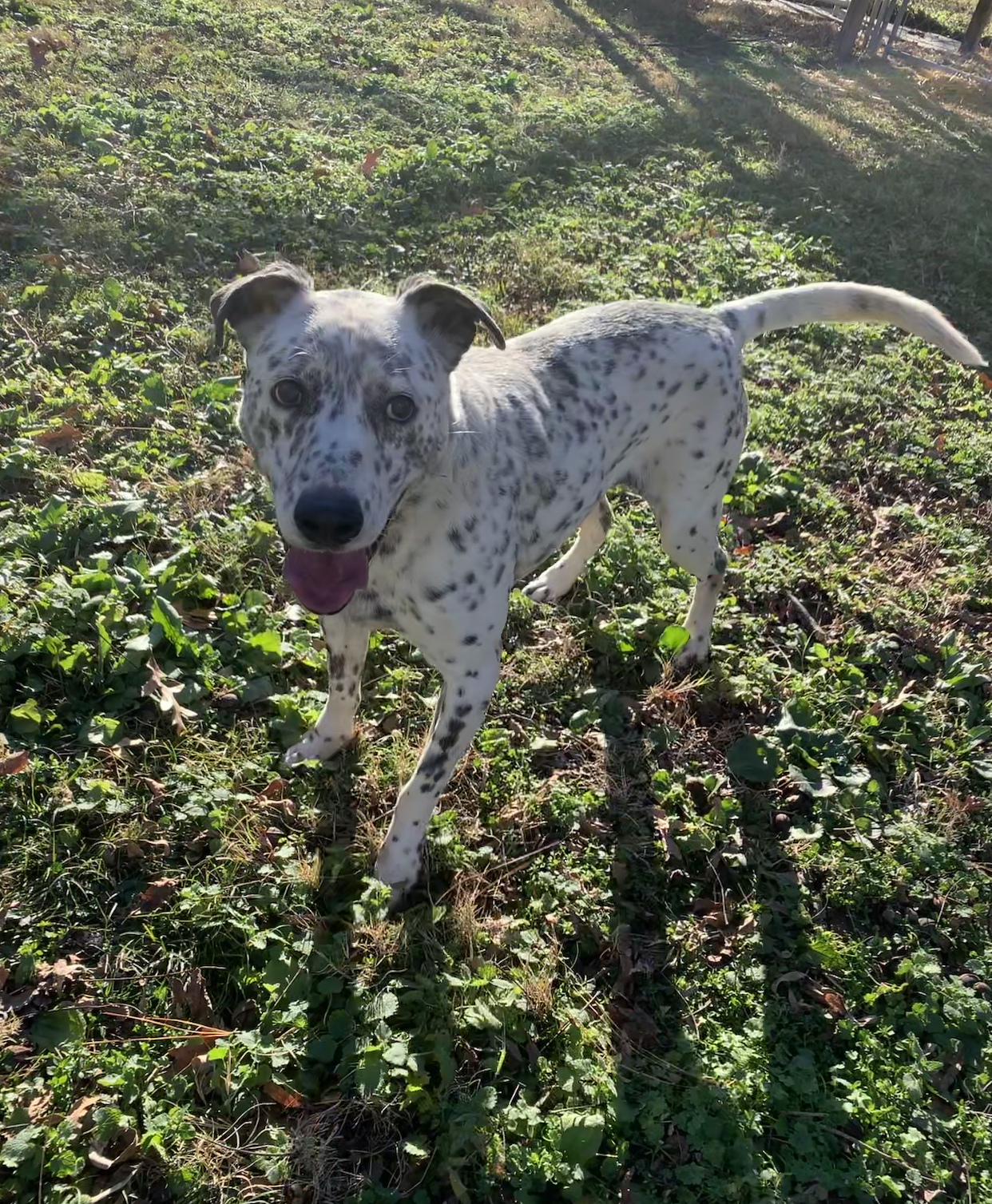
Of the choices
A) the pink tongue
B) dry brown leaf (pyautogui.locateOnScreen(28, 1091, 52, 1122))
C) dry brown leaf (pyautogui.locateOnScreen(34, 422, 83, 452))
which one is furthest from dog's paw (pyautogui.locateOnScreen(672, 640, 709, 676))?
dry brown leaf (pyautogui.locateOnScreen(34, 422, 83, 452))

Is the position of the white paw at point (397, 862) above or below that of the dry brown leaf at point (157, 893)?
above

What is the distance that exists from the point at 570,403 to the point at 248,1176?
2873 millimetres

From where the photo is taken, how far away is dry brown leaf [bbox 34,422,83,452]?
4.62m

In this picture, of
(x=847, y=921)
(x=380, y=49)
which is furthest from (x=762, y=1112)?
(x=380, y=49)

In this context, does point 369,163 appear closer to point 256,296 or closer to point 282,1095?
point 256,296

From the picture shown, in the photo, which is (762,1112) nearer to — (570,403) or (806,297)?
(570,403)

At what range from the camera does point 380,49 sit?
1169cm

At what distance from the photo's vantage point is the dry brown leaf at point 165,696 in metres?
3.37

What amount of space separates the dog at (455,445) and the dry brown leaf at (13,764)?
0.99 meters

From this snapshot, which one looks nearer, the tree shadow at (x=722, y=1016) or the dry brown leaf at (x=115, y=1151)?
the dry brown leaf at (x=115, y=1151)

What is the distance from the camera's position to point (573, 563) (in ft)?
14.9

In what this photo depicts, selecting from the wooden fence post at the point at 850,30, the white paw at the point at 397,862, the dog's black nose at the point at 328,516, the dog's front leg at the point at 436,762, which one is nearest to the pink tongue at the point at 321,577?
the dog's black nose at the point at 328,516

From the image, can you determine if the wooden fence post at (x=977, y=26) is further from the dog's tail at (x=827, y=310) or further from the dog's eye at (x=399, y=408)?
the dog's eye at (x=399, y=408)

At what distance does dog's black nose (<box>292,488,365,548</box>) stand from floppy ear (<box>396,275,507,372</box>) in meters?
0.82
